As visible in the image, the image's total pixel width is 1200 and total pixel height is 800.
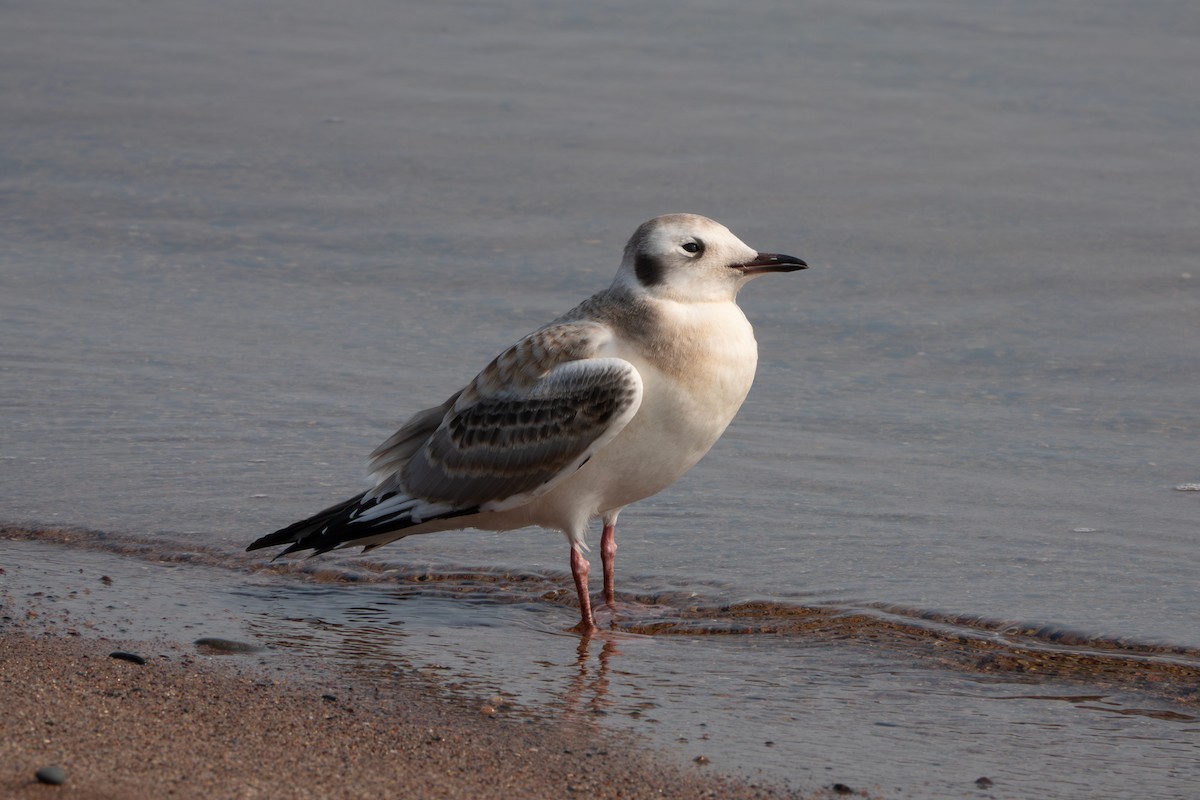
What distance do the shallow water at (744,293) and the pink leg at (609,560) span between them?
14 centimetres

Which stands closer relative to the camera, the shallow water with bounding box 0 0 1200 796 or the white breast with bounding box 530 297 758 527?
the white breast with bounding box 530 297 758 527

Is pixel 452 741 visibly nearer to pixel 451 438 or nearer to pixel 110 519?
pixel 451 438

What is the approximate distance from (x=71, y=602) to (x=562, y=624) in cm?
164

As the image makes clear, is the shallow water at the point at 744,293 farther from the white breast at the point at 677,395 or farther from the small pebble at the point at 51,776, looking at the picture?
the small pebble at the point at 51,776

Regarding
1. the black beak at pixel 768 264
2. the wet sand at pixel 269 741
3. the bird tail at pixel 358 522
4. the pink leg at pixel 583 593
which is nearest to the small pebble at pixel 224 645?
the wet sand at pixel 269 741

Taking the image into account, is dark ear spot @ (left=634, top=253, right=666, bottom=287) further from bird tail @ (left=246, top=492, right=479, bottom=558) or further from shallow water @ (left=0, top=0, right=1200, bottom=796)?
shallow water @ (left=0, top=0, right=1200, bottom=796)

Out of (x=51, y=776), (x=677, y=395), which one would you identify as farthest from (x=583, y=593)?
(x=51, y=776)

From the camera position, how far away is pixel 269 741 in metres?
4.77

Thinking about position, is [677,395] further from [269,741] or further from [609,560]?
[269,741]

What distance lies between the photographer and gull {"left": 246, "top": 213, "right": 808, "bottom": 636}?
19.9ft

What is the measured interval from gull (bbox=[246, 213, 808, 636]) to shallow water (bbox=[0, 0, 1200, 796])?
312mm

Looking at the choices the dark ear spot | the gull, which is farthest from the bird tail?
the dark ear spot

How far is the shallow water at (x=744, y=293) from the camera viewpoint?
6.85m

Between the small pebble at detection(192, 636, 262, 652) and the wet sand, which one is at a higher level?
the small pebble at detection(192, 636, 262, 652)
